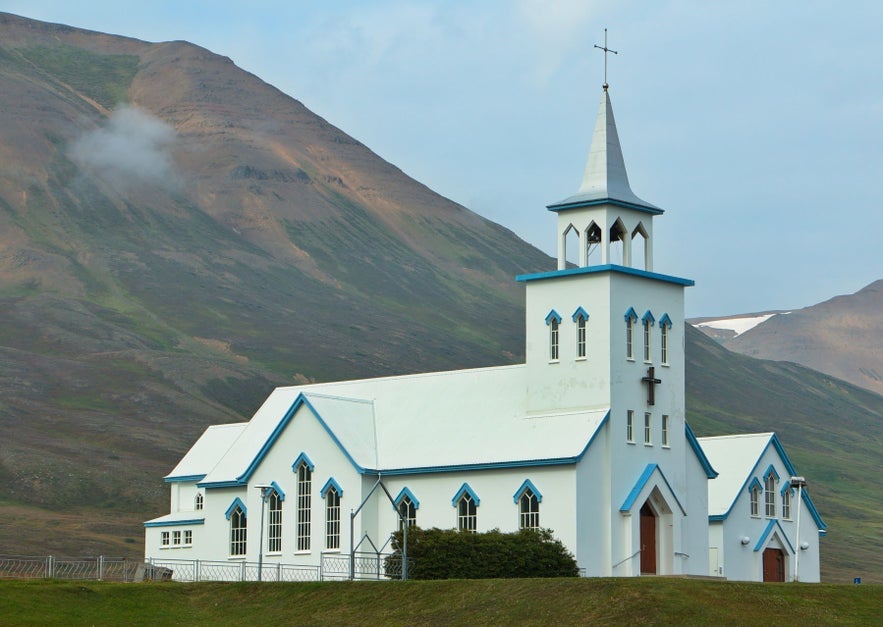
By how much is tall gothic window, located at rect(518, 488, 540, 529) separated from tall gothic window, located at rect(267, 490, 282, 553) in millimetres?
11263

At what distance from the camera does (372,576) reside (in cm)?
5869

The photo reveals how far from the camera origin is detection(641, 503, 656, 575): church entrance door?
2261 inches

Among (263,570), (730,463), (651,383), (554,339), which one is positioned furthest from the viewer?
(730,463)

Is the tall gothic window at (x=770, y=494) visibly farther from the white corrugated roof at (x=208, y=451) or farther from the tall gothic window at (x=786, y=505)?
the white corrugated roof at (x=208, y=451)

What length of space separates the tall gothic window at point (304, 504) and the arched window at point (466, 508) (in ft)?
22.1

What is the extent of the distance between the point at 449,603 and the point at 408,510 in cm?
1482

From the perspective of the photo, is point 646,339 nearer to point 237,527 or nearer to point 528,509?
point 528,509

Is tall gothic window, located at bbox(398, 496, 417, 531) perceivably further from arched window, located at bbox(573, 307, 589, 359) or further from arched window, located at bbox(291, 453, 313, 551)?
arched window, located at bbox(573, 307, 589, 359)

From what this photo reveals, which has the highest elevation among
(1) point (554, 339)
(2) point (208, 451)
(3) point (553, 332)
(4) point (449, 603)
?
(3) point (553, 332)

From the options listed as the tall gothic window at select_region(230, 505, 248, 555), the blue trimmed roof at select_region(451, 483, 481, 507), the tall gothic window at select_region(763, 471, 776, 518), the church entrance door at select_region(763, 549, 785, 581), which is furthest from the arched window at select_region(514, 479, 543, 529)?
the tall gothic window at select_region(763, 471, 776, 518)

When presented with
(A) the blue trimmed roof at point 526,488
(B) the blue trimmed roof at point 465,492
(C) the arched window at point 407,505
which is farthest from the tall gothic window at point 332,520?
A: (A) the blue trimmed roof at point 526,488

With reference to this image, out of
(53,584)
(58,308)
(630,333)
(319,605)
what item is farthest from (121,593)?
(58,308)

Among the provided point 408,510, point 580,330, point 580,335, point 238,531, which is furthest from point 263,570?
point 580,330

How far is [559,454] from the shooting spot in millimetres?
55562
